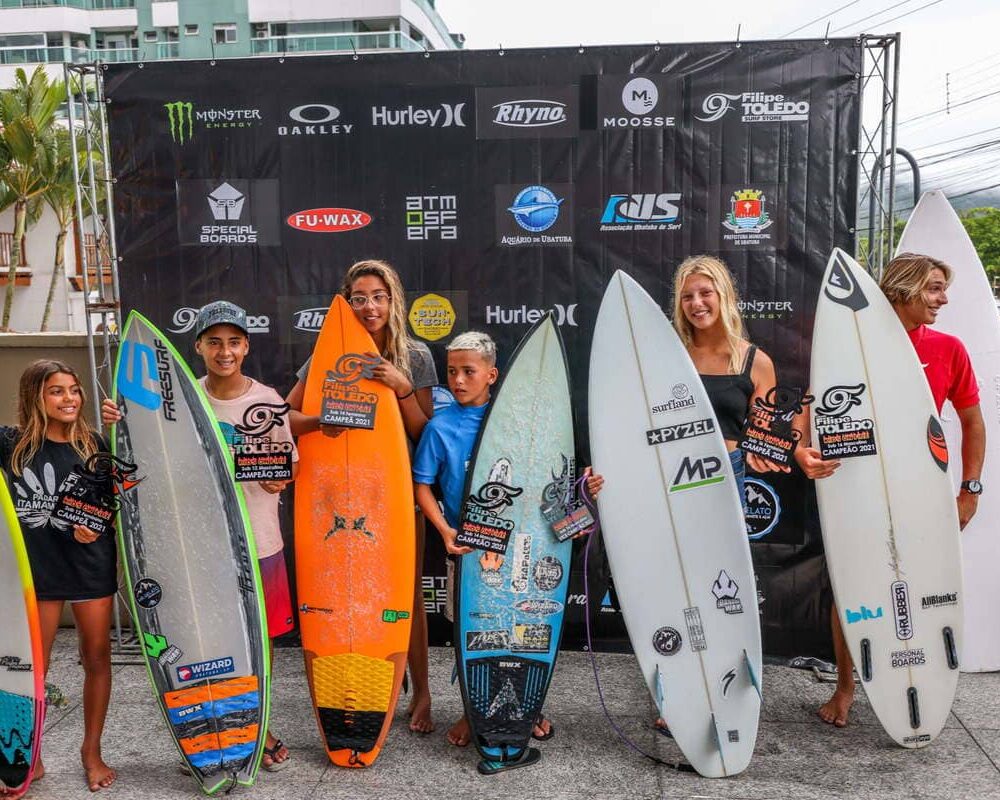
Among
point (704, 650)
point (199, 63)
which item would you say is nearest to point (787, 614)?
point (704, 650)

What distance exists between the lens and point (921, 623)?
104 inches

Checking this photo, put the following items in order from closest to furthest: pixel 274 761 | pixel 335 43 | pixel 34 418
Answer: pixel 34 418
pixel 274 761
pixel 335 43

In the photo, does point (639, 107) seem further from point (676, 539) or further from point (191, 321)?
point (191, 321)

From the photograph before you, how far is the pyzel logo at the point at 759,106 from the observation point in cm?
315

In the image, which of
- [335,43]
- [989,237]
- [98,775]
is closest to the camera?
[98,775]

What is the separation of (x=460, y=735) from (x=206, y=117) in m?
2.67

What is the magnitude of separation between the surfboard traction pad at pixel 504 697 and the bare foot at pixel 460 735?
0.11 m

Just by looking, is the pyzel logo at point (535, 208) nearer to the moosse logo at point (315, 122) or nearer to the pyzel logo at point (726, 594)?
the moosse logo at point (315, 122)

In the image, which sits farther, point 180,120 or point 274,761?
point 180,120

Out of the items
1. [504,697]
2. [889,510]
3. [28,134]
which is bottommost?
[504,697]

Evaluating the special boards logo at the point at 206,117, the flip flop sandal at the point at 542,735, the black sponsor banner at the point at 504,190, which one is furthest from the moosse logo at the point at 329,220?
the flip flop sandal at the point at 542,735

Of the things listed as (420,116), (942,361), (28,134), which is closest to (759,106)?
(942,361)

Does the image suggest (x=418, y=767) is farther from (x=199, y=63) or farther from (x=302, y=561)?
(x=199, y=63)

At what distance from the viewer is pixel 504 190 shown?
10.7 feet
